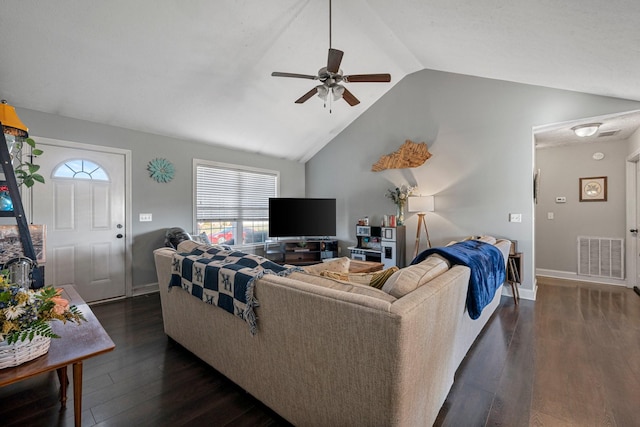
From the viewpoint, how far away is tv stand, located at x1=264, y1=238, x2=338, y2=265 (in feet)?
16.9

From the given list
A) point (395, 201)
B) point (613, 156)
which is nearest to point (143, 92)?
point (395, 201)

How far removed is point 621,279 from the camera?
13.9ft

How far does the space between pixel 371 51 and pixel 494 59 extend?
1548 mm

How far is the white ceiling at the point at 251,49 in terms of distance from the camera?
91.0 inches

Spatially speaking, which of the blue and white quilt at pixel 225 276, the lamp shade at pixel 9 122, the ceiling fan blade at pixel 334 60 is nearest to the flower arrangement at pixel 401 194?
the ceiling fan blade at pixel 334 60

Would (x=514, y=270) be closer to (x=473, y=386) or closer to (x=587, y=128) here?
(x=587, y=128)

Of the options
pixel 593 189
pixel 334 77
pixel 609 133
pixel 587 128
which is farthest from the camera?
pixel 593 189

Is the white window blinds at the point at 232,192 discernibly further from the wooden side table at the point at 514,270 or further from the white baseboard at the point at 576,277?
the white baseboard at the point at 576,277

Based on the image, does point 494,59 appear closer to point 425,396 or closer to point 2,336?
point 425,396

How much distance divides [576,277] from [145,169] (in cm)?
703

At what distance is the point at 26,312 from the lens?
4.05ft

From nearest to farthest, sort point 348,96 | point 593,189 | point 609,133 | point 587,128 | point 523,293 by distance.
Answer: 1. point 348,96
2. point 587,128
3. point 523,293
4. point 609,133
5. point 593,189

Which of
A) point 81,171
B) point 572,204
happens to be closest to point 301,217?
point 81,171

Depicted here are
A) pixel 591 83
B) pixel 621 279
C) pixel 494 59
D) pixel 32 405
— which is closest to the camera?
pixel 32 405
